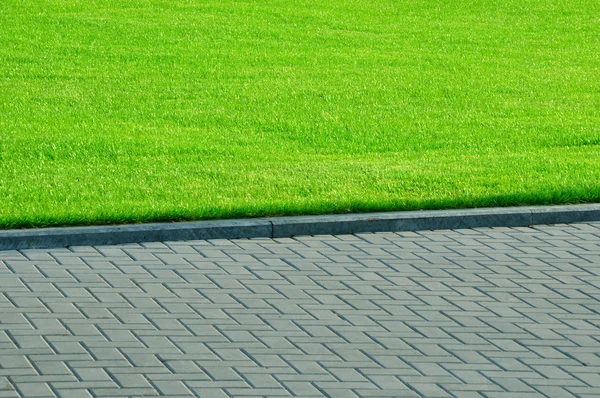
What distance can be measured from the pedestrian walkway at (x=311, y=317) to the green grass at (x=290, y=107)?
2.87 ft

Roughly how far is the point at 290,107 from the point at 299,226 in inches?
224

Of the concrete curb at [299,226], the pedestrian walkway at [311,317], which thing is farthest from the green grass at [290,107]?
the pedestrian walkway at [311,317]

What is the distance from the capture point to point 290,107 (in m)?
14.2

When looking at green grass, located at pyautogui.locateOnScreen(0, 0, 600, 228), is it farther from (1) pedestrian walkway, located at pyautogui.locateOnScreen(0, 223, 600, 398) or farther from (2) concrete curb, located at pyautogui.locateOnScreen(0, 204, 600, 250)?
(1) pedestrian walkway, located at pyautogui.locateOnScreen(0, 223, 600, 398)

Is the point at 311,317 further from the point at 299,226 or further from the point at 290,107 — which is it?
the point at 290,107

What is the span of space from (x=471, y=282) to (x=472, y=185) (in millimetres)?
2559

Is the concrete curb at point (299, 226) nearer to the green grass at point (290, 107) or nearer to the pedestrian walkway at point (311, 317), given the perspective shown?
the pedestrian walkway at point (311, 317)

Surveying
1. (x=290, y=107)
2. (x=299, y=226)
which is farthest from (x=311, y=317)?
(x=290, y=107)

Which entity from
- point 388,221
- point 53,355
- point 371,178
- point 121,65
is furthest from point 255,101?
point 53,355

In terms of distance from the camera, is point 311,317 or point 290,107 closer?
point 311,317

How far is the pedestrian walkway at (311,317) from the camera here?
5766 mm

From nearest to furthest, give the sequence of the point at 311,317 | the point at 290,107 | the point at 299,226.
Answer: the point at 311,317 < the point at 299,226 < the point at 290,107

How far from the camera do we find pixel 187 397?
5492 millimetres

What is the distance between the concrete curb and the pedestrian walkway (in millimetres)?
101
